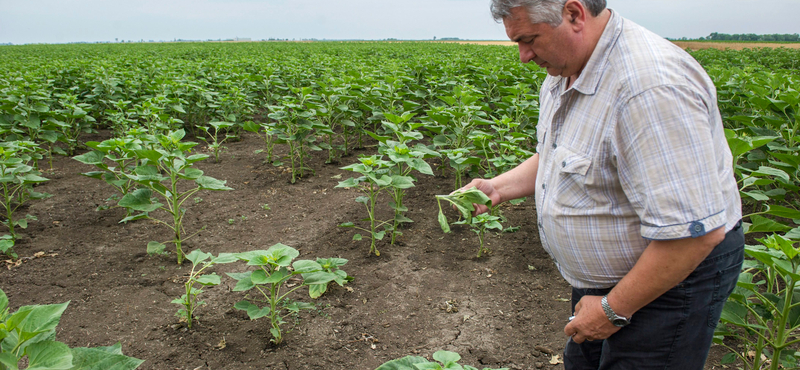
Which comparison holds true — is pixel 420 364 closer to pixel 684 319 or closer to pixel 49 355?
pixel 684 319

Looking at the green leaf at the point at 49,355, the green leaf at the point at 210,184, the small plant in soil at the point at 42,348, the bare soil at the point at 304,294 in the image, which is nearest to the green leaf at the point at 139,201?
the green leaf at the point at 210,184

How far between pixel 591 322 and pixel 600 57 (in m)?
0.71

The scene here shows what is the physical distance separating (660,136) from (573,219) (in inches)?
13.9

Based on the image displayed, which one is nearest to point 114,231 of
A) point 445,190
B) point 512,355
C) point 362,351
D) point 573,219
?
point 362,351

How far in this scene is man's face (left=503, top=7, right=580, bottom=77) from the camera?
127 centimetres

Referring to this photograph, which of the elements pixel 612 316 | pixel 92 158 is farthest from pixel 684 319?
pixel 92 158

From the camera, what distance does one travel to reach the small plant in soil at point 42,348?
112 centimetres

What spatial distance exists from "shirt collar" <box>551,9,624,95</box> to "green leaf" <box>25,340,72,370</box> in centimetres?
140

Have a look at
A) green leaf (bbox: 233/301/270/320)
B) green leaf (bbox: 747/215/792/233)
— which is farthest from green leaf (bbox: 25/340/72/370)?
green leaf (bbox: 747/215/792/233)

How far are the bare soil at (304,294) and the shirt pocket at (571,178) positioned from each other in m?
1.42

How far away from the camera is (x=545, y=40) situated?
1.29m

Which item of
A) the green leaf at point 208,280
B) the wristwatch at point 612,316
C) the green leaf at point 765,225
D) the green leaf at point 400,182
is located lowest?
the green leaf at point 208,280

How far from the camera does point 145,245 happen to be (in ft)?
12.0

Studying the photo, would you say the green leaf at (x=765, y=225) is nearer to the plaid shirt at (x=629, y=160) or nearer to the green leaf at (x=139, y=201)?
the plaid shirt at (x=629, y=160)
